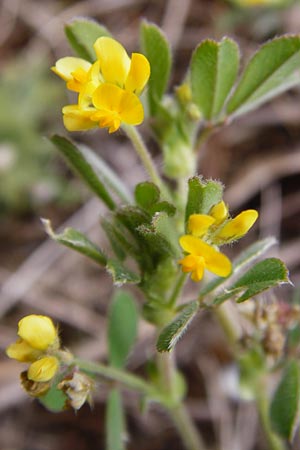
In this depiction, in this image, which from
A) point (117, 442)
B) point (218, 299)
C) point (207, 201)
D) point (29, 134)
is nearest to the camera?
point (207, 201)

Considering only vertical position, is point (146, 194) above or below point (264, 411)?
above

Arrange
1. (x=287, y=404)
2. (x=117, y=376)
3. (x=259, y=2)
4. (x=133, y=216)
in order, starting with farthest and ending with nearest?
(x=259, y=2) < (x=117, y=376) < (x=287, y=404) < (x=133, y=216)

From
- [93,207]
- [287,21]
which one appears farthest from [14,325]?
[287,21]

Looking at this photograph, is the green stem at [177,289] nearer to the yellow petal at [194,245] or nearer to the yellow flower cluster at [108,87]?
the yellow petal at [194,245]

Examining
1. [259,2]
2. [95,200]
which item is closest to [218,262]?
[95,200]

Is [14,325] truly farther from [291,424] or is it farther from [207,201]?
[207,201]

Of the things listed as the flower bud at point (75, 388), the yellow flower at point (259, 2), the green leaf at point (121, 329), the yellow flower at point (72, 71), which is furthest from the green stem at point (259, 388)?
the yellow flower at point (259, 2)

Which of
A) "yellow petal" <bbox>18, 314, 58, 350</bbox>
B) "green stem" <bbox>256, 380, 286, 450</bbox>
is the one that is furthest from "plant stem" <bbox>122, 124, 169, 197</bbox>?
"green stem" <bbox>256, 380, 286, 450</bbox>

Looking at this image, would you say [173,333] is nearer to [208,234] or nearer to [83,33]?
[208,234]
